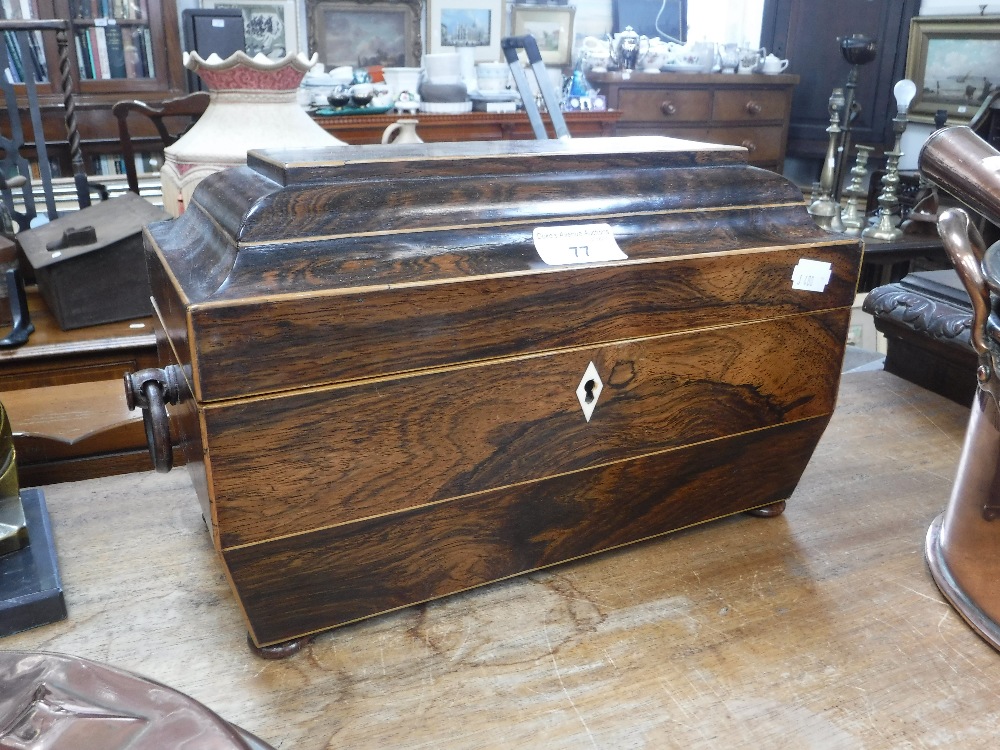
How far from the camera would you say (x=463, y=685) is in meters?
0.65

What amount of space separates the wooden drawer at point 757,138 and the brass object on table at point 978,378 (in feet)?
11.7

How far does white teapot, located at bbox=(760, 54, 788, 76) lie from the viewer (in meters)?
4.09

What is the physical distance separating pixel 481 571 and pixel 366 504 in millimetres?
147

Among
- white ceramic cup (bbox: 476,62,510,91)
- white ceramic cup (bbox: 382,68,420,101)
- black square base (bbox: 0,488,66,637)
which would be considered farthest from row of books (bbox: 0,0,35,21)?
black square base (bbox: 0,488,66,637)

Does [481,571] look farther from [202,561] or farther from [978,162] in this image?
[978,162]

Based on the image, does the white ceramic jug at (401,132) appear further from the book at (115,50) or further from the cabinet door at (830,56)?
the cabinet door at (830,56)

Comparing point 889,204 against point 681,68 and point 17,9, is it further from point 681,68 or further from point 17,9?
point 17,9

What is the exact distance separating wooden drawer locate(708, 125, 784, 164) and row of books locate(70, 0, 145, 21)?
2526mm

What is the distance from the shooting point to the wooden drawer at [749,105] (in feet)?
13.3

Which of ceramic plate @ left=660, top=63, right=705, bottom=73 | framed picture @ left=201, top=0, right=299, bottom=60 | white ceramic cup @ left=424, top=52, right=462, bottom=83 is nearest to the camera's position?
white ceramic cup @ left=424, top=52, right=462, bottom=83

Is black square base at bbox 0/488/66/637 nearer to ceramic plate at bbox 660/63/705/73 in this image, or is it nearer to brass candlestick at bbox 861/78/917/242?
brass candlestick at bbox 861/78/917/242

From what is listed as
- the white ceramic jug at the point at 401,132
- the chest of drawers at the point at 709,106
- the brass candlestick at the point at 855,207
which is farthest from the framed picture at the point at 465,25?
the white ceramic jug at the point at 401,132

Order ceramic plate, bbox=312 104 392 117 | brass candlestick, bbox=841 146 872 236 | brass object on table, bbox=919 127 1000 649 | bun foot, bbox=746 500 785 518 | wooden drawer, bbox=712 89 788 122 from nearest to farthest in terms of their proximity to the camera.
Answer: brass object on table, bbox=919 127 1000 649
bun foot, bbox=746 500 785 518
brass candlestick, bbox=841 146 872 236
ceramic plate, bbox=312 104 392 117
wooden drawer, bbox=712 89 788 122

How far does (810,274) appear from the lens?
2.45ft
